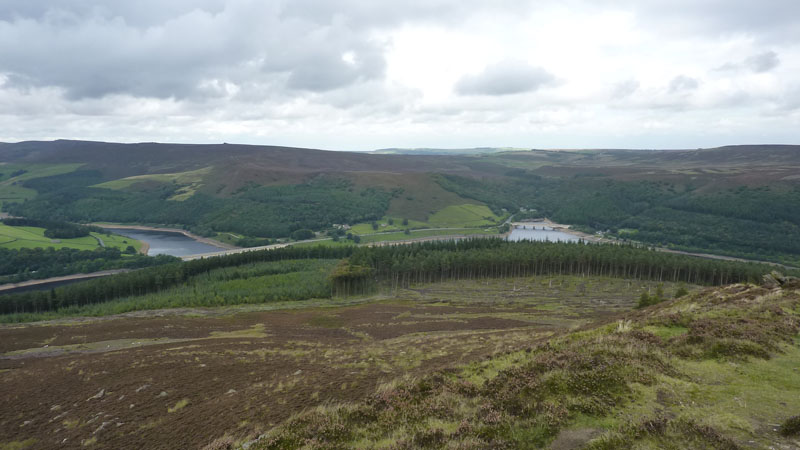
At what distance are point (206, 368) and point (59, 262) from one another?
208 metres

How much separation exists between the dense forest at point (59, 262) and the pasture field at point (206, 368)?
13535 centimetres

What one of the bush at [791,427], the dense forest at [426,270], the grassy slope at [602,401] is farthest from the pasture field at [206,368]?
the dense forest at [426,270]

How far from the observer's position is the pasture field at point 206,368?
24297mm

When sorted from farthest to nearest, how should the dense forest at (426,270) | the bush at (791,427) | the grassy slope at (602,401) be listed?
1. the dense forest at (426,270)
2. the grassy slope at (602,401)
3. the bush at (791,427)

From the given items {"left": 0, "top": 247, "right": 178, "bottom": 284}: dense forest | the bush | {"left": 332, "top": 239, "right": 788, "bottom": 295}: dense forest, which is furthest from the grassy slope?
{"left": 0, "top": 247, "right": 178, "bottom": 284}: dense forest

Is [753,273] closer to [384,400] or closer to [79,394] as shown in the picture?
[384,400]

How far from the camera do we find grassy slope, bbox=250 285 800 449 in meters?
15.6

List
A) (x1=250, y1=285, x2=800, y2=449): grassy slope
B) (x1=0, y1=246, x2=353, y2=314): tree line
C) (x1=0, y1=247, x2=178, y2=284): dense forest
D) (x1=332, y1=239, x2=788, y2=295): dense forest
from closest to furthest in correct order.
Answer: (x1=250, y1=285, x2=800, y2=449): grassy slope → (x1=0, y1=246, x2=353, y2=314): tree line → (x1=332, y1=239, x2=788, y2=295): dense forest → (x1=0, y1=247, x2=178, y2=284): dense forest

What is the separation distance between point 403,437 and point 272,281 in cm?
11843

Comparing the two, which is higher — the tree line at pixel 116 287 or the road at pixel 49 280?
the tree line at pixel 116 287

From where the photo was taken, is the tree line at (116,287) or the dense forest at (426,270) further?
the dense forest at (426,270)

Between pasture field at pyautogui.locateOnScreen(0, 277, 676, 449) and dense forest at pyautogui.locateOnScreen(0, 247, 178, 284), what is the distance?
135354 mm

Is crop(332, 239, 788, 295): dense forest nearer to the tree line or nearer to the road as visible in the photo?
the tree line

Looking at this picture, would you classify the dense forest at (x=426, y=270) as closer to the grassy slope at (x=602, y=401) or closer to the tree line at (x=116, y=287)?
the tree line at (x=116, y=287)
